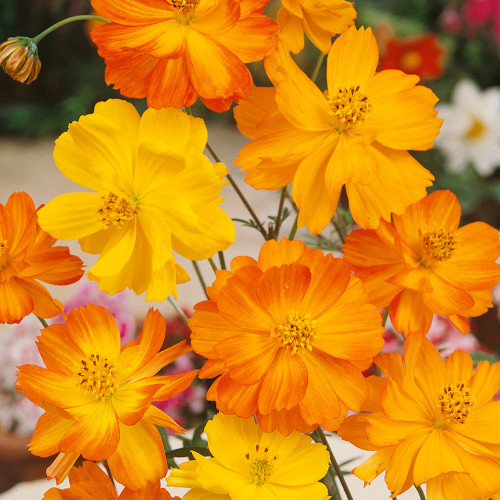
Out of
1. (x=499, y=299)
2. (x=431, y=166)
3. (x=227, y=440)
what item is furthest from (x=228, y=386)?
(x=431, y=166)

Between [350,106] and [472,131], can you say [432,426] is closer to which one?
[350,106]

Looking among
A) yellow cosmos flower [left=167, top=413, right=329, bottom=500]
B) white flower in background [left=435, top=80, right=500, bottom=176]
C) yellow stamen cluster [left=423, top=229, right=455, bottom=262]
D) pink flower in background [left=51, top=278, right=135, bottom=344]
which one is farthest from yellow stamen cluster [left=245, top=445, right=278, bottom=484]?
white flower in background [left=435, top=80, right=500, bottom=176]

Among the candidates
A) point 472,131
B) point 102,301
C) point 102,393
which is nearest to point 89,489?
point 102,393

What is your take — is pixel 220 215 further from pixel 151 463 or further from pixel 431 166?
pixel 431 166

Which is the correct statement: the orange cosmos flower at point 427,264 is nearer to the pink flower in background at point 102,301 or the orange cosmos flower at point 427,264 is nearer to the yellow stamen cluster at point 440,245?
the yellow stamen cluster at point 440,245

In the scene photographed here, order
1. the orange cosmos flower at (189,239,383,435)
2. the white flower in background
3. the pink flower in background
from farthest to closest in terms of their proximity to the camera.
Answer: the white flower in background, the pink flower in background, the orange cosmos flower at (189,239,383,435)

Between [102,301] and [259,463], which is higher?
[259,463]

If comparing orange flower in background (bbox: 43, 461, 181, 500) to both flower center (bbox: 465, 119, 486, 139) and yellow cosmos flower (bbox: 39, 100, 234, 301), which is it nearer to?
yellow cosmos flower (bbox: 39, 100, 234, 301)

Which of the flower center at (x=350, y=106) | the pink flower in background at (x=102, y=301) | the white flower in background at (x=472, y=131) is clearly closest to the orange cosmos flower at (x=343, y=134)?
the flower center at (x=350, y=106)
